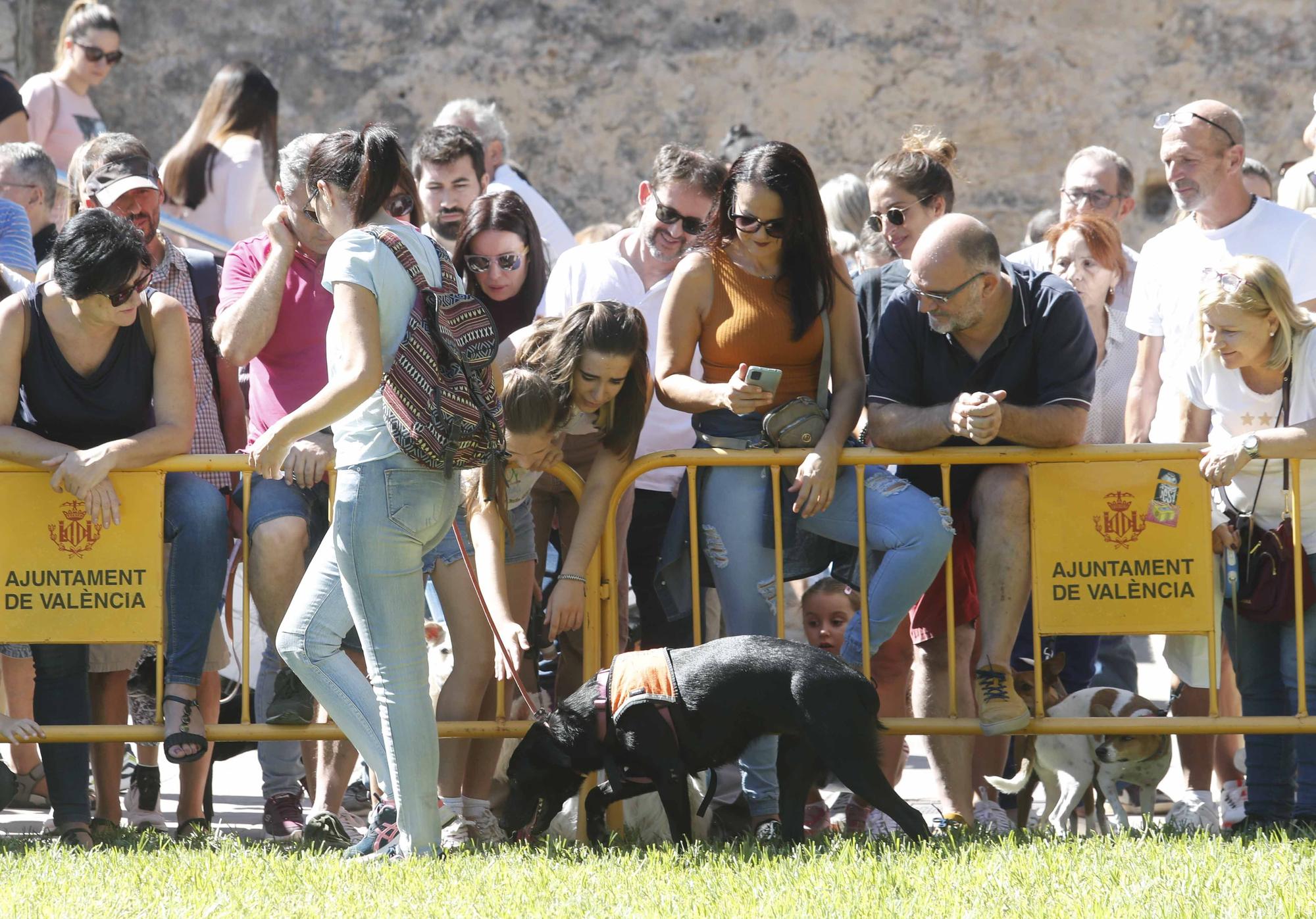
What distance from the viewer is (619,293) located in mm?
5770

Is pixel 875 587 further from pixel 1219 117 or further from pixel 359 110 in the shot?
pixel 359 110

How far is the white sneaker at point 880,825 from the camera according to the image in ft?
15.1

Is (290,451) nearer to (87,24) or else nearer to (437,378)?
(437,378)

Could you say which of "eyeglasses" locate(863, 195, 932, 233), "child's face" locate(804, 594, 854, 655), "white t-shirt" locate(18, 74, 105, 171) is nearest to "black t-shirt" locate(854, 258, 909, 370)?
"eyeglasses" locate(863, 195, 932, 233)

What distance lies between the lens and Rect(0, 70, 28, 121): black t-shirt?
24.2 feet

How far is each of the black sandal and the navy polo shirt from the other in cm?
231

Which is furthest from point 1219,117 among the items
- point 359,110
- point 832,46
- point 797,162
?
point 359,110

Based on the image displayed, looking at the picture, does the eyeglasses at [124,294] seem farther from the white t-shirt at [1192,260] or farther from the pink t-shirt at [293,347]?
the white t-shirt at [1192,260]

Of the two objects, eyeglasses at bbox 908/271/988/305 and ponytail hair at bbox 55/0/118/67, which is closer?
eyeglasses at bbox 908/271/988/305

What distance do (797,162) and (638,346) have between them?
77 centimetres

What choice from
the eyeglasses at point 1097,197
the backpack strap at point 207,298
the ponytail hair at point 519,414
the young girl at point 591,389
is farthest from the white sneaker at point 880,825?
the eyeglasses at point 1097,197

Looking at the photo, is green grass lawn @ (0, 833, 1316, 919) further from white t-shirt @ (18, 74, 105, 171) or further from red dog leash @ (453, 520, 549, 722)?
white t-shirt @ (18, 74, 105, 171)

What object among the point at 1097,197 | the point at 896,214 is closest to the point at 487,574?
the point at 896,214

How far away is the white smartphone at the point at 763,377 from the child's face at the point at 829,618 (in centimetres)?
151
